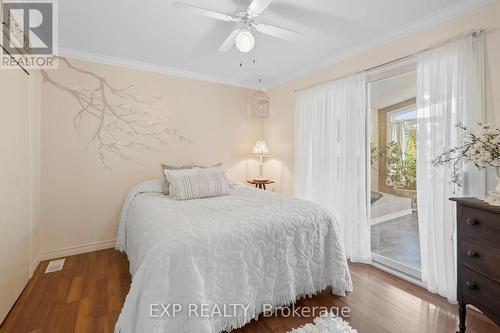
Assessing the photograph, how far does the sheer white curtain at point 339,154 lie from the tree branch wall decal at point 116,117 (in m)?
2.12

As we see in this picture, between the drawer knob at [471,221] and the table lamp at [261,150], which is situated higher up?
the table lamp at [261,150]

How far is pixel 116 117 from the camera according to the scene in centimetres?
306

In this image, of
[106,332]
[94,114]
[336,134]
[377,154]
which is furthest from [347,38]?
[106,332]

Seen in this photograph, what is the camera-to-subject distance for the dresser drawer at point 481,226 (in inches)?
55.2

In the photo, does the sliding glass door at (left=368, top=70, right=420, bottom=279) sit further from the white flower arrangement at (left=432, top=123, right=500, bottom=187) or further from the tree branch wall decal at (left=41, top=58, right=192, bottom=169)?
the tree branch wall decal at (left=41, top=58, right=192, bottom=169)

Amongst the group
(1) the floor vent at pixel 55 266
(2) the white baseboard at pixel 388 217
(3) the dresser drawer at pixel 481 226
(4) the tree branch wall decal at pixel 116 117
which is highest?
(4) the tree branch wall decal at pixel 116 117

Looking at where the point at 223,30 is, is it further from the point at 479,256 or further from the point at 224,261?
the point at 479,256

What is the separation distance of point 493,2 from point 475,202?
5.22 ft

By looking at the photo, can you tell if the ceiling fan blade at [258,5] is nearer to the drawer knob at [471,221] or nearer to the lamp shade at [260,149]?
the drawer knob at [471,221]

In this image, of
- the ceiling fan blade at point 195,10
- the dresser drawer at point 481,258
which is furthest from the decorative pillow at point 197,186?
the dresser drawer at point 481,258

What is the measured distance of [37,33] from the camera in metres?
2.38

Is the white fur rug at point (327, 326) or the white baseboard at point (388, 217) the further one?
the white baseboard at point (388, 217)

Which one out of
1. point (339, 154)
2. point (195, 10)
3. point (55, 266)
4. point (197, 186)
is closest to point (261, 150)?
point (339, 154)

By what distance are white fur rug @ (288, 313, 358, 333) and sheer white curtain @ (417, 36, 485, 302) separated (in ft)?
3.47
